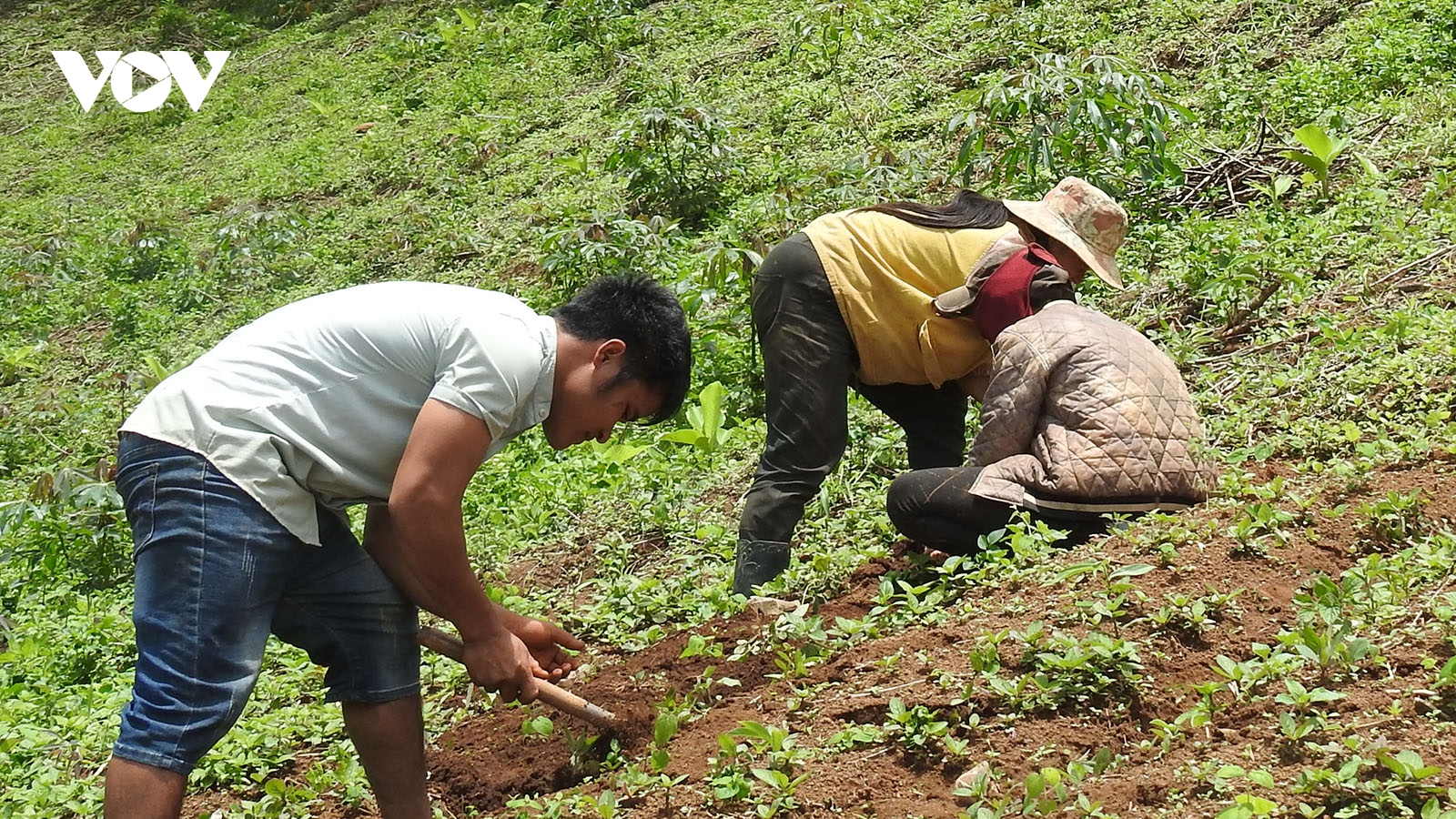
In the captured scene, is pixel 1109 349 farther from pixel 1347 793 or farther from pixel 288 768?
pixel 288 768

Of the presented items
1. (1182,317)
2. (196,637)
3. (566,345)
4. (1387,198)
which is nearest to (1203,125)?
(1387,198)

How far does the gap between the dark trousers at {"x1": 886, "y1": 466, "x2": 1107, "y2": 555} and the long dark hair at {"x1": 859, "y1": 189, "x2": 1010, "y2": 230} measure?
858 mm

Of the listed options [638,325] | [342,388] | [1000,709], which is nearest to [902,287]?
[638,325]

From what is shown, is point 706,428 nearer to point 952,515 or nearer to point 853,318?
point 853,318

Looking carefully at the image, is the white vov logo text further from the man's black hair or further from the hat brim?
the man's black hair

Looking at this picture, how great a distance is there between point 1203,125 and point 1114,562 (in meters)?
4.42

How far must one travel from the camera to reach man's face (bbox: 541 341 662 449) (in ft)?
9.64

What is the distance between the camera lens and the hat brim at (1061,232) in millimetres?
4285

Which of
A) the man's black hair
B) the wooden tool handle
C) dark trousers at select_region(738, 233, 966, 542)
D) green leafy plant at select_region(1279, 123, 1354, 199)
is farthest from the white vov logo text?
the man's black hair

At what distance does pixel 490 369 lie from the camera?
9.06ft

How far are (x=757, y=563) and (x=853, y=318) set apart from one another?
0.82 m

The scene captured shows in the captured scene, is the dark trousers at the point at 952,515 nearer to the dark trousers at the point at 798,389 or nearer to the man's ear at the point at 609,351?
the dark trousers at the point at 798,389

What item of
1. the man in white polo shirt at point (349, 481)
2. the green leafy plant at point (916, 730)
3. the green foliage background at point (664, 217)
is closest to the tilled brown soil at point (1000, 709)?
the green leafy plant at point (916, 730)

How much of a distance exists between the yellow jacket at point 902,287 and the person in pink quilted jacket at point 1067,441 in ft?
0.86
